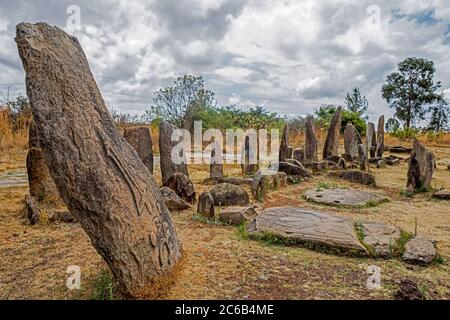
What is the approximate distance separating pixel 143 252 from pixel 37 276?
1.22 metres

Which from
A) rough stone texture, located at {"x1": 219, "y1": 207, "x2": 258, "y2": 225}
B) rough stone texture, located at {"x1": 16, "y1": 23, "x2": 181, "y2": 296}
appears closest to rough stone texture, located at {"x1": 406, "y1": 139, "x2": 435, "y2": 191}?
rough stone texture, located at {"x1": 219, "y1": 207, "x2": 258, "y2": 225}

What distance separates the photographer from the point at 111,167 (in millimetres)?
2828

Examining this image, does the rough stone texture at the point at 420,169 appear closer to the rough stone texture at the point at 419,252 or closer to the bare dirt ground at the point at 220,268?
the bare dirt ground at the point at 220,268

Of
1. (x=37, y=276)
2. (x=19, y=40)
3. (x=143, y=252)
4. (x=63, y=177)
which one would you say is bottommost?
(x=37, y=276)

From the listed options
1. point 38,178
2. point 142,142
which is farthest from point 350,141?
point 38,178

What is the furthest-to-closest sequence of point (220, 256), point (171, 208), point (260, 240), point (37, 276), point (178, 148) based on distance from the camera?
1. point (178, 148)
2. point (171, 208)
3. point (260, 240)
4. point (220, 256)
5. point (37, 276)

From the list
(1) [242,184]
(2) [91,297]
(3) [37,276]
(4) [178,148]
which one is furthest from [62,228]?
(1) [242,184]

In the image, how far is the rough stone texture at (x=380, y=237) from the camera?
389 cm

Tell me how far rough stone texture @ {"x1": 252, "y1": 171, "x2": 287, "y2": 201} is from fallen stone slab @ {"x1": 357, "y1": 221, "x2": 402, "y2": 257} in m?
2.40

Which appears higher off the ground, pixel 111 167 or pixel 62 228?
pixel 111 167

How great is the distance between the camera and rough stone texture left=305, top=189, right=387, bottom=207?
6609 millimetres

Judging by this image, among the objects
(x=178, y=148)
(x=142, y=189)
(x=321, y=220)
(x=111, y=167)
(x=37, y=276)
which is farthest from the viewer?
(x=178, y=148)

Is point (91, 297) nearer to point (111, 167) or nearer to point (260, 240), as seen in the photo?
point (111, 167)

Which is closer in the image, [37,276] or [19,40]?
[19,40]
